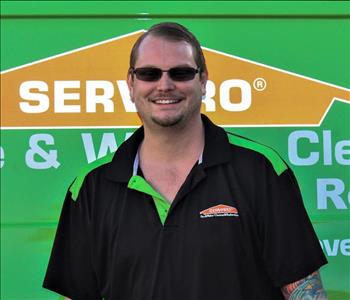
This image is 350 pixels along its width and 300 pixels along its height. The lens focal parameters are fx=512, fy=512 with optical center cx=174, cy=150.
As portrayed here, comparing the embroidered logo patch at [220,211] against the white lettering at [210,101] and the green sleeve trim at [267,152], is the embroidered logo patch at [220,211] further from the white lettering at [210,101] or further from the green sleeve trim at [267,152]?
the white lettering at [210,101]

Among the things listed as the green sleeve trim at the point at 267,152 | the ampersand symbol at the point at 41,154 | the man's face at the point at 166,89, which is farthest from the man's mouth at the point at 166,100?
the ampersand symbol at the point at 41,154

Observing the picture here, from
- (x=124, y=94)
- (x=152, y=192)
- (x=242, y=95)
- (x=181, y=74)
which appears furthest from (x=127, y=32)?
(x=152, y=192)

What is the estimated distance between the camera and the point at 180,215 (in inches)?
53.0

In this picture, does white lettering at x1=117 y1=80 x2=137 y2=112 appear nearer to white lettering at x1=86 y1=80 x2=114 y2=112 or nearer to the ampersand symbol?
white lettering at x1=86 y1=80 x2=114 y2=112

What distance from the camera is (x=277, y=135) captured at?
189 centimetres

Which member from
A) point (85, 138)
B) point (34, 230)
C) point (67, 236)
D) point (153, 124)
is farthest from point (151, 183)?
point (34, 230)

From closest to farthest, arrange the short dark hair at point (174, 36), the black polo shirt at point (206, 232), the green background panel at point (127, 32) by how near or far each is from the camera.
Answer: the black polo shirt at point (206, 232) → the short dark hair at point (174, 36) → the green background panel at point (127, 32)

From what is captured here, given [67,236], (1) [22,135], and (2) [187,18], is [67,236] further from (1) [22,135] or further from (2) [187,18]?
(2) [187,18]

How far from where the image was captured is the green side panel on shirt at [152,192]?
1.37 metres

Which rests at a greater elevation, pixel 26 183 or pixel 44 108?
pixel 44 108

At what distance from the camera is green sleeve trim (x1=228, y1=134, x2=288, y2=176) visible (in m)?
1.39

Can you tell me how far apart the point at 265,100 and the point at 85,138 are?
679mm

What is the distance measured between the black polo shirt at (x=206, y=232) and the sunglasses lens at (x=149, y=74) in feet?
0.77

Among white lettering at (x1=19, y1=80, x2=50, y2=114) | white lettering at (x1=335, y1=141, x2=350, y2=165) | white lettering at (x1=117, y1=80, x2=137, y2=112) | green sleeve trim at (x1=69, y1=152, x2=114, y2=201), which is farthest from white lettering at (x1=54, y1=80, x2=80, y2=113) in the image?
white lettering at (x1=335, y1=141, x2=350, y2=165)
